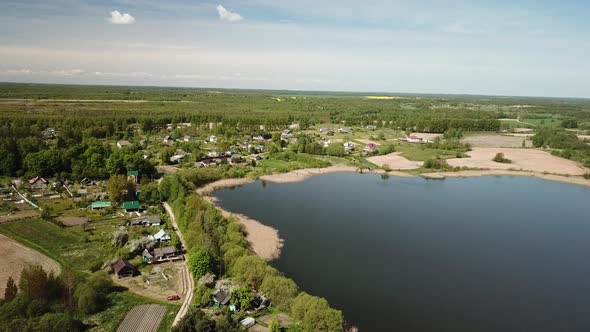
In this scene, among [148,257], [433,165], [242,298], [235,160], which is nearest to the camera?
[242,298]

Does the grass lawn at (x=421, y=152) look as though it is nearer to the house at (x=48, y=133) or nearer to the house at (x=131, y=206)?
the house at (x=131, y=206)

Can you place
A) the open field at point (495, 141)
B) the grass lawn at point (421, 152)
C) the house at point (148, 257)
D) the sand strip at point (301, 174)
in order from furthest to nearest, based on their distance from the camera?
the open field at point (495, 141), the grass lawn at point (421, 152), the sand strip at point (301, 174), the house at point (148, 257)

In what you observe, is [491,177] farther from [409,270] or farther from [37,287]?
[37,287]

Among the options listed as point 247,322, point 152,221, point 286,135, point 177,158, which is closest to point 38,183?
point 177,158

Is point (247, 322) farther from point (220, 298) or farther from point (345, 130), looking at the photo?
point (345, 130)

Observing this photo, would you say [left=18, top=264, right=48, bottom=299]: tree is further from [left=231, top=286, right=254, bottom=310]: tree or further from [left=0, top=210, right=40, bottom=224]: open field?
[left=0, top=210, right=40, bottom=224]: open field

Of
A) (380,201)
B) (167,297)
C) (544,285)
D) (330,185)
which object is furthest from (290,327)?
(330,185)

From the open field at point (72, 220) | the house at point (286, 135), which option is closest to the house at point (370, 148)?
the house at point (286, 135)
